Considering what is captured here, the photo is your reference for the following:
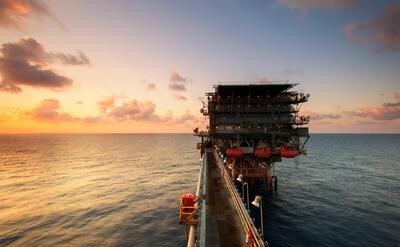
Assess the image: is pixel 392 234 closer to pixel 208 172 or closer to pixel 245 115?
pixel 208 172

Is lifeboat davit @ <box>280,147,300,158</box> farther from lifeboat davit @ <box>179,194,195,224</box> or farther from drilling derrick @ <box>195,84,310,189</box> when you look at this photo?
lifeboat davit @ <box>179,194,195,224</box>

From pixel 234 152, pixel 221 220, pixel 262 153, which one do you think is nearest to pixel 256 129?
pixel 262 153

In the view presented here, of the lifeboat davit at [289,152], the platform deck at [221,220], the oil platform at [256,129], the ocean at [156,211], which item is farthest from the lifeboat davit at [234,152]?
the platform deck at [221,220]

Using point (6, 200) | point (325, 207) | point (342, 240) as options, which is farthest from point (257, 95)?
point (6, 200)

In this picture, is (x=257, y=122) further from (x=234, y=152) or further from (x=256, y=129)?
(x=234, y=152)

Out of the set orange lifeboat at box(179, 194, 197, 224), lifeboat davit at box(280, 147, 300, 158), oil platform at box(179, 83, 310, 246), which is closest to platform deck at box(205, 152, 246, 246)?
orange lifeboat at box(179, 194, 197, 224)

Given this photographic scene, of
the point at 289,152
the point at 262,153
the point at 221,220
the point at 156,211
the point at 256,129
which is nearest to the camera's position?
the point at 221,220

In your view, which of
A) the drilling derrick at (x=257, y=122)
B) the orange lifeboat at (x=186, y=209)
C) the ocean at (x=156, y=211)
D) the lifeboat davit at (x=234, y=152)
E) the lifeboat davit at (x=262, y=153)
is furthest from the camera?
the drilling derrick at (x=257, y=122)

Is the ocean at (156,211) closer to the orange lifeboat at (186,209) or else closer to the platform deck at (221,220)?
the platform deck at (221,220)

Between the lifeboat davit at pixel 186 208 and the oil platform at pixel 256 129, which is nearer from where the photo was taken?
the lifeboat davit at pixel 186 208

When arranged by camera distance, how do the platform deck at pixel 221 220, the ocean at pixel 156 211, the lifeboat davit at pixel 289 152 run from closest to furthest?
the platform deck at pixel 221 220
the ocean at pixel 156 211
the lifeboat davit at pixel 289 152

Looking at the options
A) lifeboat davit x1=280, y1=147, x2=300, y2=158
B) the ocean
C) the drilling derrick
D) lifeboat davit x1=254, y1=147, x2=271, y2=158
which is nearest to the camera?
A: the ocean

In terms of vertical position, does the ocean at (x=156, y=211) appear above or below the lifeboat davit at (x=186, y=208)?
below

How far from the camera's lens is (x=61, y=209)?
4709 cm
